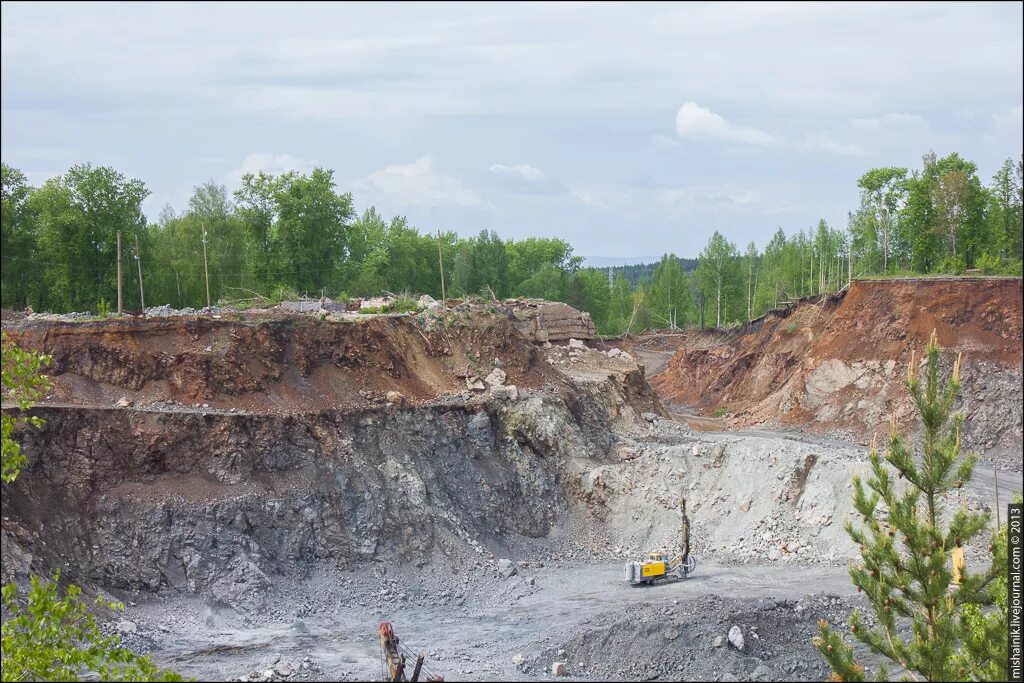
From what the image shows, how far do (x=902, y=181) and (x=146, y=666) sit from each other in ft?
205

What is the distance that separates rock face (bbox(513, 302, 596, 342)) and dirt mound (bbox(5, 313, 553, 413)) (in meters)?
9.25

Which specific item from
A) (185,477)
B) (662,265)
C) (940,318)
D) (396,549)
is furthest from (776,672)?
(662,265)

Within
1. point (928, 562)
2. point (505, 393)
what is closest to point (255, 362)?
point (505, 393)

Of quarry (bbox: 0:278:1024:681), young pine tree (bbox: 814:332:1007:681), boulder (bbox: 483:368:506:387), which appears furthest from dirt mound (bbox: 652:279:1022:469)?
young pine tree (bbox: 814:332:1007:681)

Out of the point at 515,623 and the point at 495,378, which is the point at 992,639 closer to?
the point at 515,623

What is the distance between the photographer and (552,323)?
50.3 metres

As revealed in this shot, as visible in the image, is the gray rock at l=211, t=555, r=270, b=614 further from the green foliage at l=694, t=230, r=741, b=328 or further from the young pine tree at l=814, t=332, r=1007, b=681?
the green foliage at l=694, t=230, r=741, b=328

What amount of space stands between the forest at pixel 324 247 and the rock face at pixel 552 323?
5076mm

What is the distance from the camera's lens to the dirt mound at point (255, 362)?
29.5m

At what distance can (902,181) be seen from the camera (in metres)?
63.6

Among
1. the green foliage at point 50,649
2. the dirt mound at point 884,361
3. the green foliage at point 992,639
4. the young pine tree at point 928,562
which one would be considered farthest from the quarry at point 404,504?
the green foliage at point 50,649

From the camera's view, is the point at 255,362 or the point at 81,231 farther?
the point at 81,231

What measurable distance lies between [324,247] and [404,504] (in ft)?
85.8

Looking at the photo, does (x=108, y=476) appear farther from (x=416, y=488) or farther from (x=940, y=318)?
(x=940, y=318)
